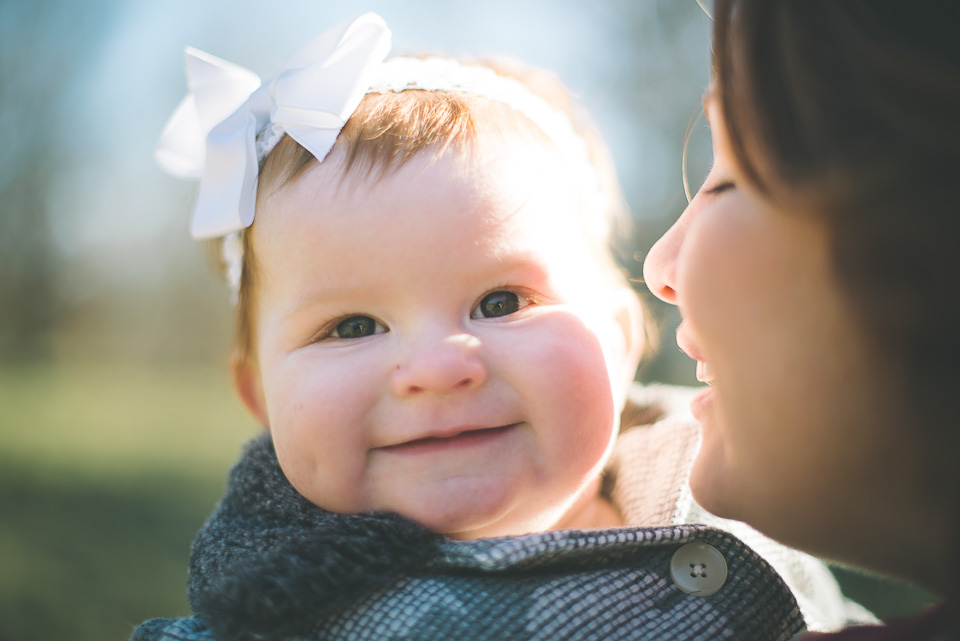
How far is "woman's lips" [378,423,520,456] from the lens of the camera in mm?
1192

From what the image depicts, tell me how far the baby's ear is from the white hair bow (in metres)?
0.42

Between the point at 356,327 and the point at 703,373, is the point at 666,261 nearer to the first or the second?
the point at 703,373

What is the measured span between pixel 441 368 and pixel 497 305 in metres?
0.19

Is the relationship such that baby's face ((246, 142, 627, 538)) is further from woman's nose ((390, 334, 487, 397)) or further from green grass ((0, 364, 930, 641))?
green grass ((0, 364, 930, 641))

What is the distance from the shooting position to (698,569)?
113 cm

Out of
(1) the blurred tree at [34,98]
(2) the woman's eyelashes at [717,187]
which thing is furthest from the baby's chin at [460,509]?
(1) the blurred tree at [34,98]

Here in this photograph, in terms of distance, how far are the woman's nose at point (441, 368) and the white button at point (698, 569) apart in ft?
1.36

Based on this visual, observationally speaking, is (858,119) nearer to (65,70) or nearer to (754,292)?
(754,292)

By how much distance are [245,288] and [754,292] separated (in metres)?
1.03

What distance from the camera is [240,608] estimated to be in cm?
102

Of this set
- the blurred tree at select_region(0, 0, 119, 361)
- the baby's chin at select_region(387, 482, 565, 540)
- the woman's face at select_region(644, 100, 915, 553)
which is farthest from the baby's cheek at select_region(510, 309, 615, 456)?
the blurred tree at select_region(0, 0, 119, 361)

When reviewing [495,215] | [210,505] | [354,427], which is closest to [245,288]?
[354,427]

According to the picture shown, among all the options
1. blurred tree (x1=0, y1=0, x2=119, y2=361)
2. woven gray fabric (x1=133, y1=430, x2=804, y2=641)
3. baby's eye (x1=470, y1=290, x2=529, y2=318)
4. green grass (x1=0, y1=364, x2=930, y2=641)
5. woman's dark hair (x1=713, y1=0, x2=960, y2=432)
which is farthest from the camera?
blurred tree (x1=0, y1=0, x2=119, y2=361)

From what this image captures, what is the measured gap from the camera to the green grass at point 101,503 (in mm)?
2875
